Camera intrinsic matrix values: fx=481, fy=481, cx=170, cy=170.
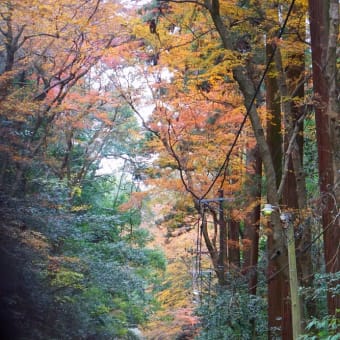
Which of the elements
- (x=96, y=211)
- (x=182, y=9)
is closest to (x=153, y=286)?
(x=96, y=211)

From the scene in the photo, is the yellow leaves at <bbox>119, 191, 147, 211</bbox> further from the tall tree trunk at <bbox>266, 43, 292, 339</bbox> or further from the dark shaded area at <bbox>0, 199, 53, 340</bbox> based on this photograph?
the tall tree trunk at <bbox>266, 43, 292, 339</bbox>

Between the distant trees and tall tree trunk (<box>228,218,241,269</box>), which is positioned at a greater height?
the distant trees

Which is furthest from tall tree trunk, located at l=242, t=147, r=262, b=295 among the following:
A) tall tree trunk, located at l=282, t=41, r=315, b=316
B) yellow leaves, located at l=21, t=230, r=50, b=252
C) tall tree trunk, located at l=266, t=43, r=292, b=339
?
yellow leaves, located at l=21, t=230, r=50, b=252

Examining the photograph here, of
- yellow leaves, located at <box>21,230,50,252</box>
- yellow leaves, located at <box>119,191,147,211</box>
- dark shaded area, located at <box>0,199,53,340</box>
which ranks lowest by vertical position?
dark shaded area, located at <box>0,199,53,340</box>

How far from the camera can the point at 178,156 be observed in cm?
1009

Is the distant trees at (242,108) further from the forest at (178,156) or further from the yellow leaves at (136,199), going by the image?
the yellow leaves at (136,199)

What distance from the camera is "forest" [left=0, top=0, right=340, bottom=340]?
6.64m

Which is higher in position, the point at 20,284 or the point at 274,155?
the point at 274,155

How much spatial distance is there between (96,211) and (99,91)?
424 centimetres

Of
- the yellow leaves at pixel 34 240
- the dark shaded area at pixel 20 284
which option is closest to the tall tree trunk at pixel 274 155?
the yellow leaves at pixel 34 240

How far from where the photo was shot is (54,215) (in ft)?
34.4

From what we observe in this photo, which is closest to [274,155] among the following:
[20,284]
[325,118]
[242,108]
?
[242,108]

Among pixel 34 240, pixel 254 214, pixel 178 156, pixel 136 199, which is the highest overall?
pixel 178 156

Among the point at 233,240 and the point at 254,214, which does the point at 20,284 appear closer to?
the point at 254,214
